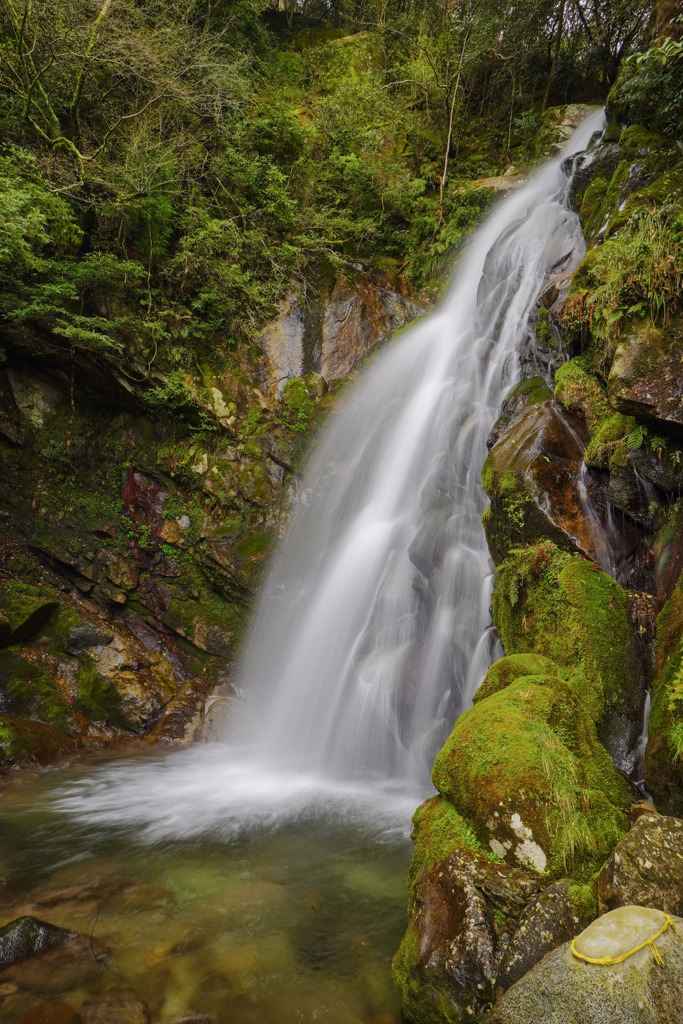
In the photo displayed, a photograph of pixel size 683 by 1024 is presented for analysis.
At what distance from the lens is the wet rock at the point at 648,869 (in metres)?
2.44

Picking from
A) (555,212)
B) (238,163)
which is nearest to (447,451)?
(555,212)

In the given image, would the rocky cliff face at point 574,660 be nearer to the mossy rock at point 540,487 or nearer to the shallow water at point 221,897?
the mossy rock at point 540,487

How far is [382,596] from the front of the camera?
7.98m

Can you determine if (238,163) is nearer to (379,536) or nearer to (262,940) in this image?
(379,536)

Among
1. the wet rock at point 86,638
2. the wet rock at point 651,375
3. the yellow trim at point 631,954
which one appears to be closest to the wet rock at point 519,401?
the wet rock at point 651,375

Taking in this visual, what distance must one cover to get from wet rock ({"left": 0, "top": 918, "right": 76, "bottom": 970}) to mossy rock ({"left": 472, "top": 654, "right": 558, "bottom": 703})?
135 inches

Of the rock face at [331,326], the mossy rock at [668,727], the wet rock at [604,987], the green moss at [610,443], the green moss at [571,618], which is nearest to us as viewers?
the wet rock at [604,987]

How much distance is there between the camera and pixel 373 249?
13.2 m

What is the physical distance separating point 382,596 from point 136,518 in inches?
192

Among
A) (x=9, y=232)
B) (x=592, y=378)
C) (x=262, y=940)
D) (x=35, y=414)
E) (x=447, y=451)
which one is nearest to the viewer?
(x=262, y=940)

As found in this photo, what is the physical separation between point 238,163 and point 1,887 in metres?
13.0

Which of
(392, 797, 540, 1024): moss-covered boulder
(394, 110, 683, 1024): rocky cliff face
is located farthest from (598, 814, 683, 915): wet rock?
(392, 797, 540, 1024): moss-covered boulder

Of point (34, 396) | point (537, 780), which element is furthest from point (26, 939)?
point (34, 396)

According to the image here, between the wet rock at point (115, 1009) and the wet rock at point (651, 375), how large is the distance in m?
5.65
